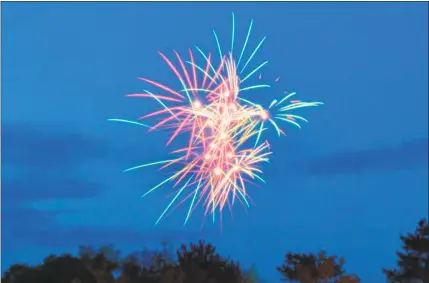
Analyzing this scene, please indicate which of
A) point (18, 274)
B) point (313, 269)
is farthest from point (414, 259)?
point (18, 274)

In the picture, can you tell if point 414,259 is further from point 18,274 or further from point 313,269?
point 18,274

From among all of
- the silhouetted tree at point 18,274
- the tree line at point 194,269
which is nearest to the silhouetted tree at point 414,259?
the tree line at point 194,269

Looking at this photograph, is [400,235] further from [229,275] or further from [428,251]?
[229,275]

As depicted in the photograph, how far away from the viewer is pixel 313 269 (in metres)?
36.1

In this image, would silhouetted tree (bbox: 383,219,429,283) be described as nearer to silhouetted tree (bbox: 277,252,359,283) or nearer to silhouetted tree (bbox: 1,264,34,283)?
silhouetted tree (bbox: 277,252,359,283)

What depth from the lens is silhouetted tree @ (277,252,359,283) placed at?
35.2 m

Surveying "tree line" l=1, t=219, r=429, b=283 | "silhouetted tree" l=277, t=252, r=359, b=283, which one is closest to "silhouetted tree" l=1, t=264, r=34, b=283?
"tree line" l=1, t=219, r=429, b=283

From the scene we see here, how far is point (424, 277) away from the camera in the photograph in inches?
1435

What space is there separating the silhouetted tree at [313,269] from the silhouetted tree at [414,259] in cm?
370

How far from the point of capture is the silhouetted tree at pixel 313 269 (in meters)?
35.2

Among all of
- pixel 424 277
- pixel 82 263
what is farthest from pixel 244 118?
pixel 82 263

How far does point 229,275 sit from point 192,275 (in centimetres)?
189

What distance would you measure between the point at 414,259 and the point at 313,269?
599cm

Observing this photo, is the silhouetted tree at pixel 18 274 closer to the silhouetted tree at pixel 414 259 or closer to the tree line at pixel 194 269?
the tree line at pixel 194 269
